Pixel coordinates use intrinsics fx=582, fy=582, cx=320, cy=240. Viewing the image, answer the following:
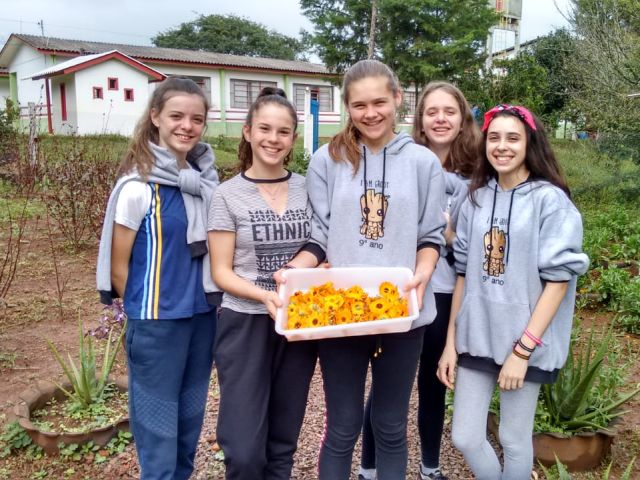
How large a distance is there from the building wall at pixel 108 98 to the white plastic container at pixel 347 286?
21642 millimetres

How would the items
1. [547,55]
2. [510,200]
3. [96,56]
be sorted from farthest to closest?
[547,55], [96,56], [510,200]

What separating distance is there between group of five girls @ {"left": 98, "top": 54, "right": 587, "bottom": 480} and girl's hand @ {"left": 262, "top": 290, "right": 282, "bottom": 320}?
11 millimetres

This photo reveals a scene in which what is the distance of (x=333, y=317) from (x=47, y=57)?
89.8 feet

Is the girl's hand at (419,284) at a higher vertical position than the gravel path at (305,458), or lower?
higher

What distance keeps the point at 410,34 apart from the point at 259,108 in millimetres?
22224

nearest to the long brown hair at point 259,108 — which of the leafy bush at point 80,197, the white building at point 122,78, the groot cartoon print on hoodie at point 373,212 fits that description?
the groot cartoon print on hoodie at point 373,212

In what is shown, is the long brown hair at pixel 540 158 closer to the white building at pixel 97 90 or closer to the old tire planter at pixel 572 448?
the old tire planter at pixel 572 448

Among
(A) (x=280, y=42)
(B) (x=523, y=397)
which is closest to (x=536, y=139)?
(B) (x=523, y=397)

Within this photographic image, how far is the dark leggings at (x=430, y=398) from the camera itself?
2330 millimetres

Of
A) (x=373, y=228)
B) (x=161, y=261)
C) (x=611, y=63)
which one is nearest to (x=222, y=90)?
(x=611, y=63)

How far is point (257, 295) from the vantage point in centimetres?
187

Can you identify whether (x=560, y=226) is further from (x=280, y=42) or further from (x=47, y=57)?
(x=280, y=42)

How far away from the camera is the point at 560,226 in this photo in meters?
1.90

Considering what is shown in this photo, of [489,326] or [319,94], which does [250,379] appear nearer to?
[489,326]
